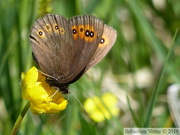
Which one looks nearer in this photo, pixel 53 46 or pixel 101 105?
pixel 53 46

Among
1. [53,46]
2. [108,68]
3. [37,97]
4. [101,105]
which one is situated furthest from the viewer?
[108,68]

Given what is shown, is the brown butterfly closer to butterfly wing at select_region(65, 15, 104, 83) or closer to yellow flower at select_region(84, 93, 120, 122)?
butterfly wing at select_region(65, 15, 104, 83)

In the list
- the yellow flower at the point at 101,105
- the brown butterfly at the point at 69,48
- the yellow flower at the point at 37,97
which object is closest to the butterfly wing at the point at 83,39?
the brown butterfly at the point at 69,48

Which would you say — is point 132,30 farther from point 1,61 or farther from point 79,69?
point 79,69

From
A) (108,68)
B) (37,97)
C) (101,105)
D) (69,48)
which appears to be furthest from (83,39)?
(108,68)

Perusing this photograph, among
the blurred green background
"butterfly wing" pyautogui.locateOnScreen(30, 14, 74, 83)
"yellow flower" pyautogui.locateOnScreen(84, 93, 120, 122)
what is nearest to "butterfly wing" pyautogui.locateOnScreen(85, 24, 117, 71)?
"butterfly wing" pyautogui.locateOnScreen(30, 14, 74, 83)

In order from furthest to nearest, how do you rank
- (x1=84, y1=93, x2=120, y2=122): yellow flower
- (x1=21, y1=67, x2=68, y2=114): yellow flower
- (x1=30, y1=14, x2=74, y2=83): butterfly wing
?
(x1=84, y1=93, x2=120, y2=122): yellow flower
(x1=30, y1=14, x2=74, y2=83): butterfly wing
(x1=21, y1=67, x2=68, y2=114): yellow flower

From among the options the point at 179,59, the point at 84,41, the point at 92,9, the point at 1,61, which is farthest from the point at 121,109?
the point at 84,41

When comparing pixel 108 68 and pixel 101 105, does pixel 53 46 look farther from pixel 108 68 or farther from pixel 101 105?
pixel 108 68
